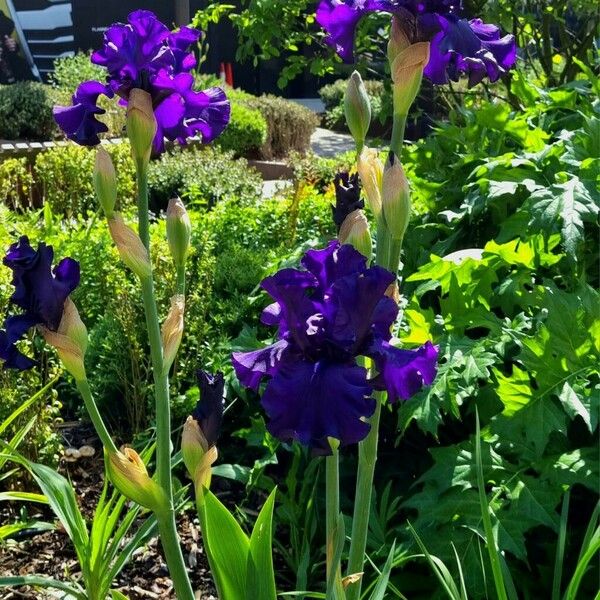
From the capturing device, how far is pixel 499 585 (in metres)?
1.18

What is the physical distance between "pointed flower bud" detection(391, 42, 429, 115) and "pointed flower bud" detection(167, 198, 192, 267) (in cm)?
45

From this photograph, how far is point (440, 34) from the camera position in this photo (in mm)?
1039

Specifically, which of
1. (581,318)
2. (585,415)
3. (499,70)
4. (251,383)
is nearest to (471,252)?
(581,318)

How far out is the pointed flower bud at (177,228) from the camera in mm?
1331

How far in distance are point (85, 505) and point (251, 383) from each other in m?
1.65

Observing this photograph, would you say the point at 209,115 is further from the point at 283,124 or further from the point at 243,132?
the point at 283,124

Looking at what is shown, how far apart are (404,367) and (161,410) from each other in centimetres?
50

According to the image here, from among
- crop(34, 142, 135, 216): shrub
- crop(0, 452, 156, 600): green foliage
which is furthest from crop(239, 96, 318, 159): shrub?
crop(0, 452, 156, 600): green foliage

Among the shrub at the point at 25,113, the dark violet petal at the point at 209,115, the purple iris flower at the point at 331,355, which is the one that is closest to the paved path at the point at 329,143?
the shrub at the point at 25,113

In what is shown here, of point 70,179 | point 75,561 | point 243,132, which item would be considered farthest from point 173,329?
point 243,132

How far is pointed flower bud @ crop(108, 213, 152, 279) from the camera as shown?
1218mm

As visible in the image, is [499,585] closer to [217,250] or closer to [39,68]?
[217,250]

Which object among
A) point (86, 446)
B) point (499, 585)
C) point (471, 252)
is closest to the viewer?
point (499, 585)

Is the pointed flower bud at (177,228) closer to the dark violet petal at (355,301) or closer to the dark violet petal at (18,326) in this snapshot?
the dark violet petal at (18,326)
